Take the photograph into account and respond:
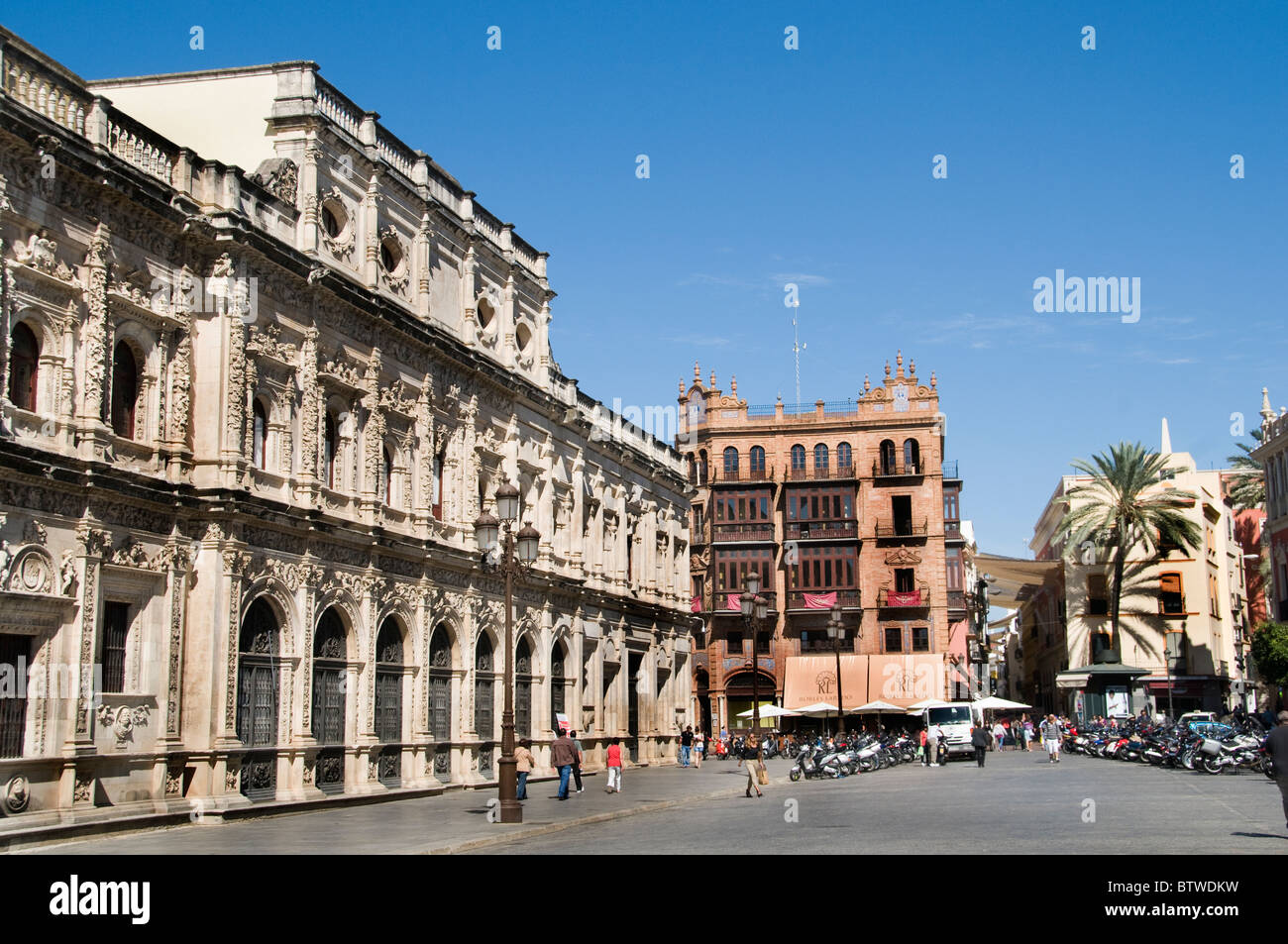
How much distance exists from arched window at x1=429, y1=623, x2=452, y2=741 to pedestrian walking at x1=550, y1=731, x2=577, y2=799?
473 cm

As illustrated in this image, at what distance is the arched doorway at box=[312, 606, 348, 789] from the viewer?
29.2 m

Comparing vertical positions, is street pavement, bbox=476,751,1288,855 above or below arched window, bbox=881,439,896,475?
below

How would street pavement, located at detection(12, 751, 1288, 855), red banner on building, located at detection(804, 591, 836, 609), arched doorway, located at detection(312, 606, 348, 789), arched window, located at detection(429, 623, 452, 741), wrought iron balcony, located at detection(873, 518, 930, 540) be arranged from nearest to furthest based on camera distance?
street pavement, located at detection(12, 751, 1288, 855) → arched doorway, located at detection(312, 606, 348, 789) → arched window, located at detection(429, 623, 452, 741) → red banner on building, located at detection(804, 591, 836, 609) → wrought iron balcony, located at detection(873, 518, 930, 540)

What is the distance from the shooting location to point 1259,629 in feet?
227

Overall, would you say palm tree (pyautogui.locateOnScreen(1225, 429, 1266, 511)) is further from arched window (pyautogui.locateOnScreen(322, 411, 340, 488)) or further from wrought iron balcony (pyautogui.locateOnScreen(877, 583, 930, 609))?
arched window (pyautogui.locateOnScreen(322, 411, 340, 488))

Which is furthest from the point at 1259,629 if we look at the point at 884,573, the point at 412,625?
the point at 412,625

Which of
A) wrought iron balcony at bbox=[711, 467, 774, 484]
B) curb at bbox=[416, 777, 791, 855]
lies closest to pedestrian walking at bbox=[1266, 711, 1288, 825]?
curb at bbox=[416, 777, 791, 855]

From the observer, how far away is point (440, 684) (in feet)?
116

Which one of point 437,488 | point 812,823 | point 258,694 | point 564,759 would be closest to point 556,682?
point 437,488

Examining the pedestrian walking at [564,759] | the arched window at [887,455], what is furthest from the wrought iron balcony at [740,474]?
the pedestrian walking at [564,759]

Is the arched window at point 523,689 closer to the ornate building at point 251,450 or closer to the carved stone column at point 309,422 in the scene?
the ornate building at point 251,450

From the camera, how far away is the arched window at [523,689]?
1589 inches
